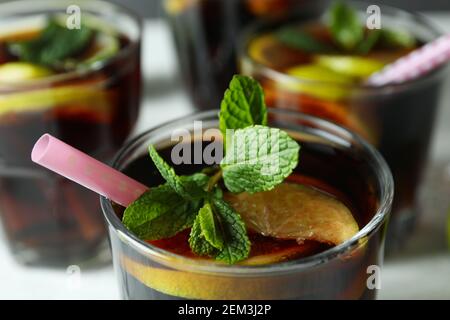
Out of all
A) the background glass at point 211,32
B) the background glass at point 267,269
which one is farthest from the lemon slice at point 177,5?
the background glass at point 267,269

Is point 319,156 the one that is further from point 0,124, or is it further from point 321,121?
point 0,124

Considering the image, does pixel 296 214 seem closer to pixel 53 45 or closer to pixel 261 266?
pixel 261 266

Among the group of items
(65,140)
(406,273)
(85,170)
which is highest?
(85,170)

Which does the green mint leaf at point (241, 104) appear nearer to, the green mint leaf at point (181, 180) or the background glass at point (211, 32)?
the green mint leaf at point (181, 180)

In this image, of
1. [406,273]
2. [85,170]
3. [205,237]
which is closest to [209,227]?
[205,237]

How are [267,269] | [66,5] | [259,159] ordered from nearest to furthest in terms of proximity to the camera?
[267,269] < [259,159] < [66,5]
